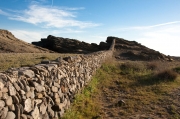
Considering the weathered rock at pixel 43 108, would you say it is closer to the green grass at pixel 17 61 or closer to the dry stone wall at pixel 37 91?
the dry stone wall at pixel 37 91

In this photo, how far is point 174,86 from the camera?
1299 centimetres

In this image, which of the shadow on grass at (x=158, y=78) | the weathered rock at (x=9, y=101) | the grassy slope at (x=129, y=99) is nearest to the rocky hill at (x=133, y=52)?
the shadow on grass at (x=158, y=78)

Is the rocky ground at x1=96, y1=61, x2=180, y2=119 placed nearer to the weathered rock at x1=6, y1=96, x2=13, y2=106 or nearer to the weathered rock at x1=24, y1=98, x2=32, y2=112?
the weathered rock at x1=24, y1=98, x2=32, y2=112

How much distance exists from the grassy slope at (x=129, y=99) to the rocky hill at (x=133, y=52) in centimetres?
1921

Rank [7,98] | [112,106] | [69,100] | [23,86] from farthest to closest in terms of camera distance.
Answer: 1. [112,106]
2. [69,100]
3. [23,86]
4. [7,98]

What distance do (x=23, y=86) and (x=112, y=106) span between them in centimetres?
533

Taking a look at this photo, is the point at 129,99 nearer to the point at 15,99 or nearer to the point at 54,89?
the point at 54,89

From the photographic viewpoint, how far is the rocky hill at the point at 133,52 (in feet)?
118

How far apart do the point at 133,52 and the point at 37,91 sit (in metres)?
33.9

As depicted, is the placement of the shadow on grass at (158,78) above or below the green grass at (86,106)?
above

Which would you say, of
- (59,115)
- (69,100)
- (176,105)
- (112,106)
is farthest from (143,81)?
(59,115)

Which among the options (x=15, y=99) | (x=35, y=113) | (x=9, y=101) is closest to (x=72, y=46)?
(x=35, y=113)

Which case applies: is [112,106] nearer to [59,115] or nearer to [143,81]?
[59,115]

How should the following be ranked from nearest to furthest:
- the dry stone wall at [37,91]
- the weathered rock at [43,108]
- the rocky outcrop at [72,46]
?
the dry stone wall at [37,91], the weathered rock at [43,108], the rocky outcrop at [72,46]
